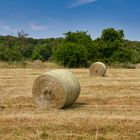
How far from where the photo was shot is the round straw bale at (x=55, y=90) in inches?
407

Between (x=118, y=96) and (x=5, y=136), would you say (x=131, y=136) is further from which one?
(x=118, y=96)

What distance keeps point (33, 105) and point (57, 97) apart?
3.12 ft

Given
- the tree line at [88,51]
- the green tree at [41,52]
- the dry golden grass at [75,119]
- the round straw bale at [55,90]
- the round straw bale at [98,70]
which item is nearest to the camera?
the dry golden grass at [75,119]

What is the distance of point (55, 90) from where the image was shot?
10.5 meters

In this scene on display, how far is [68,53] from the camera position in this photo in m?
38.3

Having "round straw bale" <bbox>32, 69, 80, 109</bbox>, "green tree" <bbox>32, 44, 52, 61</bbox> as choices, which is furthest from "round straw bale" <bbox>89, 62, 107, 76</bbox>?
"green tree" <bbox>32, 44, 52, 61</bbox>

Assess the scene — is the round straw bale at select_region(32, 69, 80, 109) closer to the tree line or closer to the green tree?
the tree line

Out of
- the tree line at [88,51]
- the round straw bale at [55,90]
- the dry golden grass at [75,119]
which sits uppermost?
the tree line at [88,51]

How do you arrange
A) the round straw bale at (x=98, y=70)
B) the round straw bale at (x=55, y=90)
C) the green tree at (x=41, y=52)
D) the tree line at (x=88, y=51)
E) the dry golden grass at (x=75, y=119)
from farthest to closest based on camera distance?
the green tree at (x=41, y=52)
the tree line at (x=88, y=51)
the round straw bale at (x=98, y=70)
the round straw bale at (x=55, y=90)
the dry golden grass at (x=75, y=119)

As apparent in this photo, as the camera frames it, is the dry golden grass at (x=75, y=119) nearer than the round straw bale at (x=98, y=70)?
Yes

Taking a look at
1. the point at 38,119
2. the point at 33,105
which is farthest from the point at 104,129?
the point at 33,105

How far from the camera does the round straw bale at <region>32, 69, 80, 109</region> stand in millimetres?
10336

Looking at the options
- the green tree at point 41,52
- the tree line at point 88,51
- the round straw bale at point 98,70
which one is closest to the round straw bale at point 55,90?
the round straw bale at point 98,70

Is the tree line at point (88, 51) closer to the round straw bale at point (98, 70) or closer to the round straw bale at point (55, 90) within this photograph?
the round straw bale at point (98, 70)
